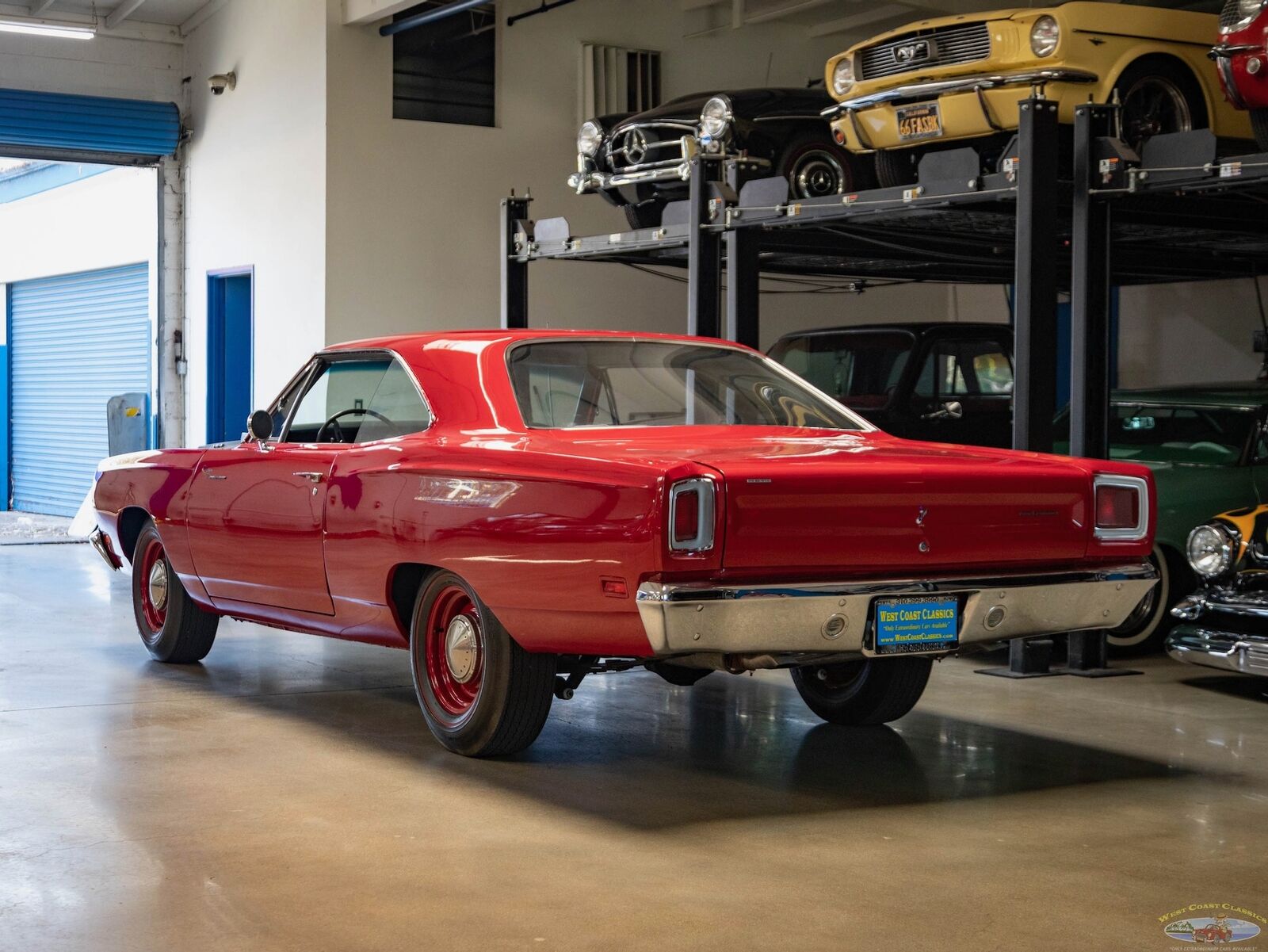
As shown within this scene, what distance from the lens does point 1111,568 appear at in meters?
5.15

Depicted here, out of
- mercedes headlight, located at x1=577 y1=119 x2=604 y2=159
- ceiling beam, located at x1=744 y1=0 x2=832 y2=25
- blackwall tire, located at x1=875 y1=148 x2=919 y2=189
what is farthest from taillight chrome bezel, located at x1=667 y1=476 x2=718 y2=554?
ceiling beam, located at x1=744 y1=0 x2=832 y2=25

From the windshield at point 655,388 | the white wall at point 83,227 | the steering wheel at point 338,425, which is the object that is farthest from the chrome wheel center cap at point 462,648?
the white wall at point 83,227

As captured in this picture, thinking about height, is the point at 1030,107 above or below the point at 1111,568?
above

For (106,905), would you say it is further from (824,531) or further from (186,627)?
(186,627)

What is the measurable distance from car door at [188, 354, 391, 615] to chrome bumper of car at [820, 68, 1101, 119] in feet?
11.7

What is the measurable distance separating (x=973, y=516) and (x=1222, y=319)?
11436 millimetres

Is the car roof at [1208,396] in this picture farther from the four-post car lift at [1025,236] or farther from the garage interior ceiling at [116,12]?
the garage interior ceiling at [116,12]

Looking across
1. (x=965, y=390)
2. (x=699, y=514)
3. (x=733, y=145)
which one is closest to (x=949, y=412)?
(x=965, y=390)

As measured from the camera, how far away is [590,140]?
10867 mm

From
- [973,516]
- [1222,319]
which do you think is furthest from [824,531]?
[1222,319]

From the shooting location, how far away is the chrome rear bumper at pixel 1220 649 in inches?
258

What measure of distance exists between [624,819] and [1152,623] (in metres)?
4.29

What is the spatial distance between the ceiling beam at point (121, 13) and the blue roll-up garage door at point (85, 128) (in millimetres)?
743

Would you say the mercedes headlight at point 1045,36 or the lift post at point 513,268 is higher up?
the mercedes headlight at point 1045,36
